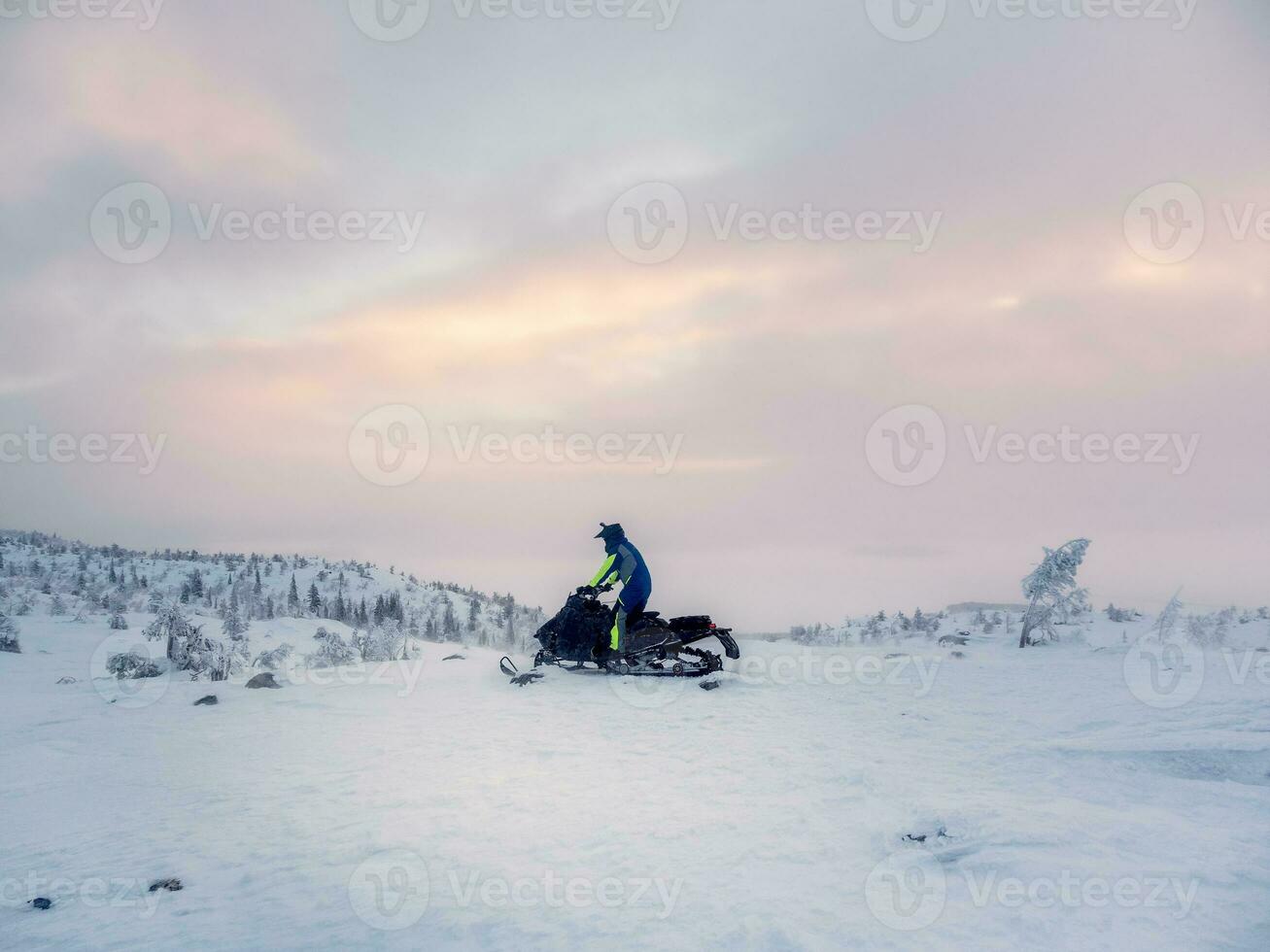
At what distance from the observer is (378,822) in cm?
679

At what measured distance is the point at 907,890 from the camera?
5156mm

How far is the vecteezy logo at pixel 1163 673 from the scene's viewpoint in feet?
37.0

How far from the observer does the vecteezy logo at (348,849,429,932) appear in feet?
16.2

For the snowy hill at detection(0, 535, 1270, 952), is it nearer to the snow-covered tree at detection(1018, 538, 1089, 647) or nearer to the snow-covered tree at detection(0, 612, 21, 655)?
the snow-covered tree at detection(0, 612, 21, 655)

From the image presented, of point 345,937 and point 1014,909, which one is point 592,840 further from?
point 1014,909

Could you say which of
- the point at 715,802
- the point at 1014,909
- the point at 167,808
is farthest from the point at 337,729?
the point at 1014,909

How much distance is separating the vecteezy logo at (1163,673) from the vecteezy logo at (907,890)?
795 cm

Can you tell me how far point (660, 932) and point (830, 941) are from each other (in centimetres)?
118

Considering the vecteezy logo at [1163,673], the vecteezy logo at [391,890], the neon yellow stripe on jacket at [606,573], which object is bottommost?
the vecteezy logo at [391,890]
